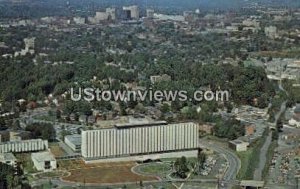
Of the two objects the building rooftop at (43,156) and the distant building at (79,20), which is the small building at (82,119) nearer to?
the building rooftop at (43,156)

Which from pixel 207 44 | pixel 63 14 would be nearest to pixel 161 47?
pixel 207 44


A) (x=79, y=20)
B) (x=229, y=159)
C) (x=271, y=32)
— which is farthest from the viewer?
(x=79, y=20)

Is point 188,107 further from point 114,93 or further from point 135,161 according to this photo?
point 135,161

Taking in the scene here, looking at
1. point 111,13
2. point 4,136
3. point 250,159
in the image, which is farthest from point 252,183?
point 111,13

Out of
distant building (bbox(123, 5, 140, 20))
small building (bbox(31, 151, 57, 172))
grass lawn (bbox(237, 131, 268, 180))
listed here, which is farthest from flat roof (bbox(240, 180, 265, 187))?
distant building (bbox(123, 5, 140, 20))

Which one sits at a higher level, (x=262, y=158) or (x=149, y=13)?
(x=149, y=13)

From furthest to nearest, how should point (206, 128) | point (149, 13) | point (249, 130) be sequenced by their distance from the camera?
point (149, 13) < point (206, 128) < point (249, 130)

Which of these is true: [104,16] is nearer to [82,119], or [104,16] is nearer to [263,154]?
[82,119]
